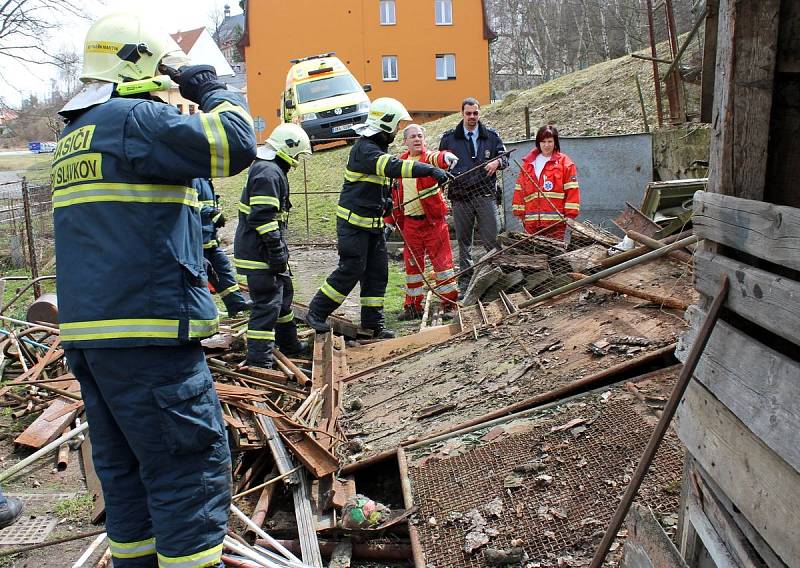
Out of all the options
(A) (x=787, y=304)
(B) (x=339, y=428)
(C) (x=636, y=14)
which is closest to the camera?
(A) (x=787, y=304)

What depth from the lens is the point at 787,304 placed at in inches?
71.8

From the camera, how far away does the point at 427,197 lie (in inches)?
304

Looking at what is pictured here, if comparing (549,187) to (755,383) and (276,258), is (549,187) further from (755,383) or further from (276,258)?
(755,383)

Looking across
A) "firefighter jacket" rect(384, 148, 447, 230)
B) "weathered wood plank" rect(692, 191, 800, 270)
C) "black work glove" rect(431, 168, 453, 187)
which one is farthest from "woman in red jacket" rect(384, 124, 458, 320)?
"weathered wood plank" rect(692, 191, 800, 270)

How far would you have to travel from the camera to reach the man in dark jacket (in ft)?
27.1

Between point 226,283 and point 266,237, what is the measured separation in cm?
178

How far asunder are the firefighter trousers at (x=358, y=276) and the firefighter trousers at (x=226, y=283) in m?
1.13

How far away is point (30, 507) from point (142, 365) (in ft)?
7.63

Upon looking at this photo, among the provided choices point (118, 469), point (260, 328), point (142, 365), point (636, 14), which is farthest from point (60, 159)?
point (636, 14)

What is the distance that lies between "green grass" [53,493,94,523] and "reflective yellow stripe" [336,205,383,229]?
3.51m

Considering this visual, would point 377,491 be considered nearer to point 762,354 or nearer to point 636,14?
point 762,354

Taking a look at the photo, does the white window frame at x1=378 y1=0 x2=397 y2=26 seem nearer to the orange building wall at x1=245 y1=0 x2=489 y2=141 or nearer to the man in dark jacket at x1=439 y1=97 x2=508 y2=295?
the orange building wall at x1=245 y1=0 x2=489 y2=141

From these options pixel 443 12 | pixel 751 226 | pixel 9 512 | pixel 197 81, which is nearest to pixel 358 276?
pixel 9 512

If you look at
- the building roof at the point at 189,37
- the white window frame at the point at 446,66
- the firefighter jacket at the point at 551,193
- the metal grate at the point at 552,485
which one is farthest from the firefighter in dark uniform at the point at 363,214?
the building roof at the point at 189,37
